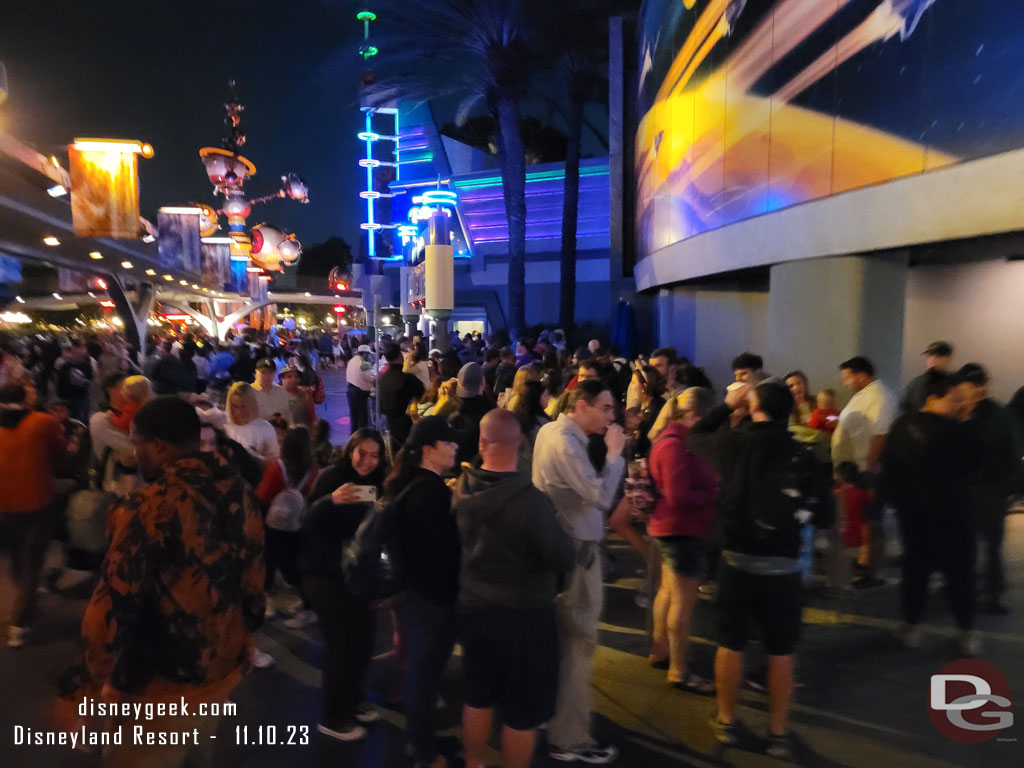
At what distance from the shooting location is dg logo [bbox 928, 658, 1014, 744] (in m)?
3.73

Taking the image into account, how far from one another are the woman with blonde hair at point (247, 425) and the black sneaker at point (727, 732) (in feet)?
10.9

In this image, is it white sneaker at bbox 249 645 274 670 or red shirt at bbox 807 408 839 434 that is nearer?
white sneaker at bbox 249 645 274 670

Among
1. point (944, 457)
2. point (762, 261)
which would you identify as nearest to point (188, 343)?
point (762, 261)

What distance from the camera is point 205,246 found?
78.2 ft

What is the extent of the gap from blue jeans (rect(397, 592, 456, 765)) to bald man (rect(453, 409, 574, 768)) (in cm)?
19

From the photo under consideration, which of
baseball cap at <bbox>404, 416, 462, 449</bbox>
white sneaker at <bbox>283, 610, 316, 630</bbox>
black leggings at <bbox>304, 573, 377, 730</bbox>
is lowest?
white sneaker at <bbox>283, 610, 316, 630</bbox>

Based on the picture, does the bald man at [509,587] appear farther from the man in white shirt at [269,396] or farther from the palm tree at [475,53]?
the palm tree at [475,53]

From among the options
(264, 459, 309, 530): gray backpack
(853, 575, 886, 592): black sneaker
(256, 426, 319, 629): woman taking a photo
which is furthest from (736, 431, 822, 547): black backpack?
(853, 575, 886, 592): black sneaker

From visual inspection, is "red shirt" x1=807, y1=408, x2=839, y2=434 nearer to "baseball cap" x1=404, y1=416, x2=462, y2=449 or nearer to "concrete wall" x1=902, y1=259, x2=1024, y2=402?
"concrete wall" x1=902, y1=259, x2=1024, y2=402

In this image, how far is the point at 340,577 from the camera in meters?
3.53

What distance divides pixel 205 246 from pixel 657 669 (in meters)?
23.6

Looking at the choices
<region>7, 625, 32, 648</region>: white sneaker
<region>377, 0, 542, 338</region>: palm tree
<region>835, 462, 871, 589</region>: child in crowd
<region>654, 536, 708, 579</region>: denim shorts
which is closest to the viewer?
<region>654, 536, 708, 579</region>: denim shorts

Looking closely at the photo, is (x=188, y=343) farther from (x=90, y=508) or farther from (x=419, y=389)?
(x=90, y=508)

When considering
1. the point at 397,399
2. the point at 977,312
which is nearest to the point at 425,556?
the point at 397,399
